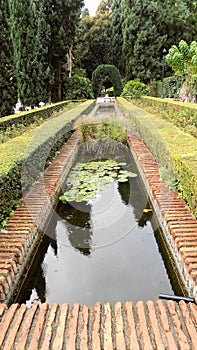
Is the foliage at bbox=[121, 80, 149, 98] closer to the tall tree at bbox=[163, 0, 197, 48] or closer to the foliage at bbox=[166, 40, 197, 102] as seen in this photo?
the tall tree at bbox=[163, 0, 197, 48]

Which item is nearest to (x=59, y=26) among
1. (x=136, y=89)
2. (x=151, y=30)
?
(x=136, y=89)

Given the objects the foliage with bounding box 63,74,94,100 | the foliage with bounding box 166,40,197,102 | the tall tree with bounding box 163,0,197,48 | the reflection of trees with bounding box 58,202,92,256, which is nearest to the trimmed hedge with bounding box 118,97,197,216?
the reflection of trees with bounding box 58,202,92,256

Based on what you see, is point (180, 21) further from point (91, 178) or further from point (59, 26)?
point (91, 178)

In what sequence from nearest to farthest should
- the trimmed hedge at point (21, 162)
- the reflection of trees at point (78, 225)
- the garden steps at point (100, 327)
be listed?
the garden steps at point (100, 327) < the trimmed hedge at point (21, 162) < the reflection of trees at point (78, 225)

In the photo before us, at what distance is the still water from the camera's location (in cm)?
274

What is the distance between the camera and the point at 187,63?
1191cm

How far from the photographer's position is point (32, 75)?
14.8m

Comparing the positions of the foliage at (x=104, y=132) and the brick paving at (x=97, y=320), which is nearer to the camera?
the brick paving at (x=97, y=320)

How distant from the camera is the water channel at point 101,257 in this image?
2.74 m

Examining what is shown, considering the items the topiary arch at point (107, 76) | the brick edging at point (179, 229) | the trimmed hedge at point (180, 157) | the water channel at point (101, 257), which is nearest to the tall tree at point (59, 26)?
the topiary arch at point (107, 76)

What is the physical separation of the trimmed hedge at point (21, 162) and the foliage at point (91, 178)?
0.67m

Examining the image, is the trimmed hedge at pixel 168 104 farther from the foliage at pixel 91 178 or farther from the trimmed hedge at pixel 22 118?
the trimmed hedge at pixel 22 118

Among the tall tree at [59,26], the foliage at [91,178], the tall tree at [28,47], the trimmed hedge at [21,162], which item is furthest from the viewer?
the tall tree at [59,26]

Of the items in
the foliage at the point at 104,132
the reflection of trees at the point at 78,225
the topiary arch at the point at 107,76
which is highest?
the topiary arch at the point at 107,76
